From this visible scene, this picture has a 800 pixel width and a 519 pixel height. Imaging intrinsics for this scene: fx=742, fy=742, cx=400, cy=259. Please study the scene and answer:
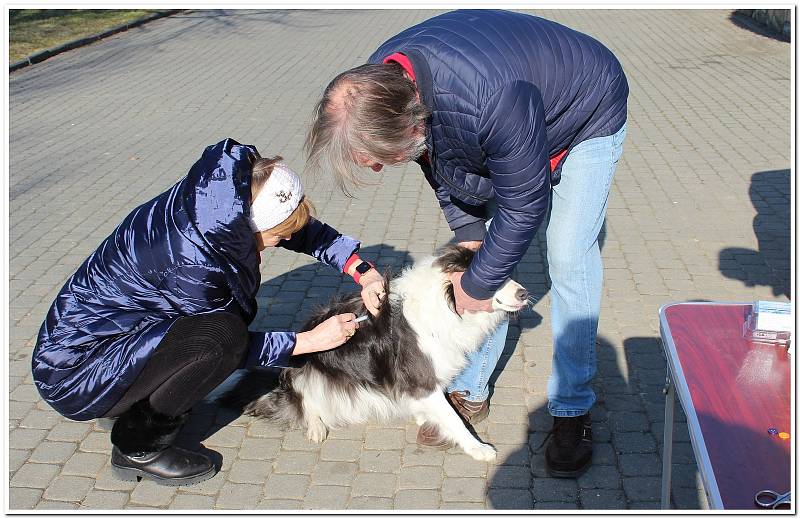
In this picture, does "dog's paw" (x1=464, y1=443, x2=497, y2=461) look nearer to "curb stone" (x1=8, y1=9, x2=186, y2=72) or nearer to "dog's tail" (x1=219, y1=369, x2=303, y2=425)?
"dog's tail" (x1=219, y1=369, x2=303, y2=425)

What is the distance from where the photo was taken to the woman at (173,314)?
265cm

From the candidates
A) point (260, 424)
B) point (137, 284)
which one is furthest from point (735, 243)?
point (137, 284)

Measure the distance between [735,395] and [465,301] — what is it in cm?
97

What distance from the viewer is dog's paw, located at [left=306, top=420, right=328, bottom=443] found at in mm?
3266

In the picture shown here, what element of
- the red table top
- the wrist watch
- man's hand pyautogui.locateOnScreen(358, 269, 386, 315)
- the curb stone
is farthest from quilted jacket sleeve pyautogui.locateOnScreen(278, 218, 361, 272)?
the curb stone

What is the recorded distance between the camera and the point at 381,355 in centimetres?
301

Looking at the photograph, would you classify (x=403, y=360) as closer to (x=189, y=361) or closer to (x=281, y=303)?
(x=189, y=361)

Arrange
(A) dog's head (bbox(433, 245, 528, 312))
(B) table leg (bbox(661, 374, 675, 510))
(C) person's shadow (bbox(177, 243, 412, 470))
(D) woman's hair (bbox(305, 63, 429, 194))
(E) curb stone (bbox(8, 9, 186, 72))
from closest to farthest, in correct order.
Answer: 1. (D) woman's hair (bbox(305, 63, 429, 194))
2. (B) table leg (bbox(661, 374, 675, 510))
3. (A) dog's head (bbox(433, 245, 528, 312))
4. (C) person's shadow (bbox(177, 243, 412, 470))
5. (E) curb stone (bbox(8, 9, 186, 72))

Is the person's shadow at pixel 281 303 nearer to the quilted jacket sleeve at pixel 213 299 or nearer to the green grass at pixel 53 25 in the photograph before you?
the quilted jacket sleeve at pixel 213 299

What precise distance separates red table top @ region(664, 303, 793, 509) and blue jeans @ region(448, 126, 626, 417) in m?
0.39

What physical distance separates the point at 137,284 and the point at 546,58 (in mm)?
1669

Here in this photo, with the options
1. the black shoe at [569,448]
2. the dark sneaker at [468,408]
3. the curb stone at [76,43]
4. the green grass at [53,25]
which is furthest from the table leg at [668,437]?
the green grass at [53,25]

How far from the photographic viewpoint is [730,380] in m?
2.20

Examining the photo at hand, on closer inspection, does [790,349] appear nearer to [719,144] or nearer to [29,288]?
[29,288]
